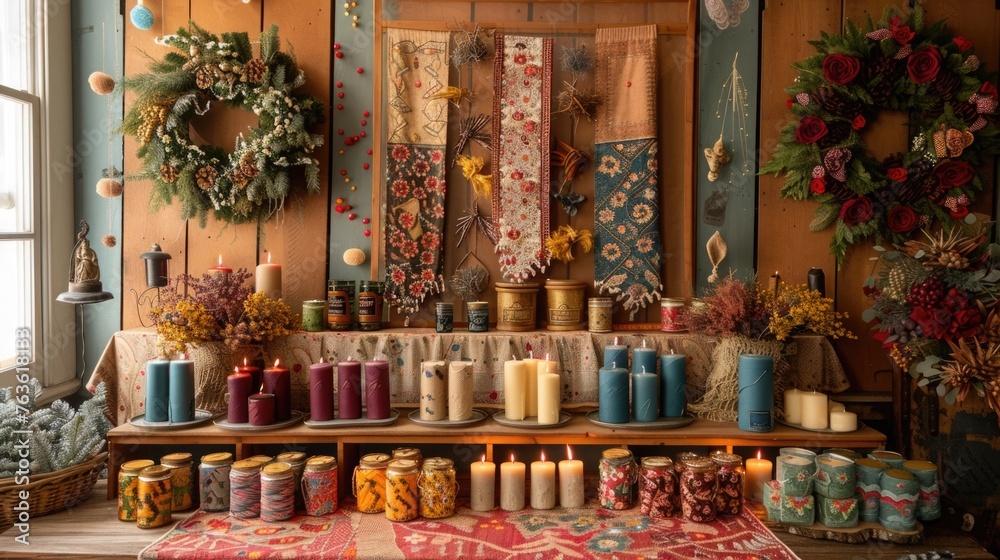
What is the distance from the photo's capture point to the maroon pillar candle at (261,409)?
2338mm

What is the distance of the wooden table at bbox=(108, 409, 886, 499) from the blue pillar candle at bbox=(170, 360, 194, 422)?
0.21 ft

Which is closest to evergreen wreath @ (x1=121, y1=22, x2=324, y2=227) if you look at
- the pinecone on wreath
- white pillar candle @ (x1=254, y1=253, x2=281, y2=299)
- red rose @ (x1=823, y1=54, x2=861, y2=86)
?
the pinecone on wreath

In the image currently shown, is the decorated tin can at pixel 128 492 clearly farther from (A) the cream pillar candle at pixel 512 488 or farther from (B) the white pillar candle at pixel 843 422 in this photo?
(B) the white pillar candle at pixel 843 422

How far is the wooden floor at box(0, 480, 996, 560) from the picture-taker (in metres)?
1.98

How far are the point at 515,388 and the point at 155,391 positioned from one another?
129cm

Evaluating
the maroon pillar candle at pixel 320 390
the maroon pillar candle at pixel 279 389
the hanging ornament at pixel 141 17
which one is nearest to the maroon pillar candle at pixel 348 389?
the maroon pillar candle at pixel 320 390

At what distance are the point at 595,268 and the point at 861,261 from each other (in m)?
1.08

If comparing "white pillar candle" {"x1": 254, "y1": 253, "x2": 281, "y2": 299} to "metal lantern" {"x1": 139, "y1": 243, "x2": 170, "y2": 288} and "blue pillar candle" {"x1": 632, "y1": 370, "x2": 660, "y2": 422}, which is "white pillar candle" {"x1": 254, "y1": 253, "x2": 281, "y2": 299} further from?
"blue pillar candle" {"x1": 632, "y1": 370, "x2": 660, "y2": 422}

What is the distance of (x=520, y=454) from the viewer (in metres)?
2.80

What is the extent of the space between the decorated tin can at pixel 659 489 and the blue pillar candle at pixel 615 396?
21cm

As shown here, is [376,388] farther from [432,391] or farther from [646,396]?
[646,396]

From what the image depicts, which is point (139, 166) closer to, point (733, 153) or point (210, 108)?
point (210, 108)

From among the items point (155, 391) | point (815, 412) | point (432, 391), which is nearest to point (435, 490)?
point (432, 391)

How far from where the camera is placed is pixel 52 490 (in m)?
2.20
